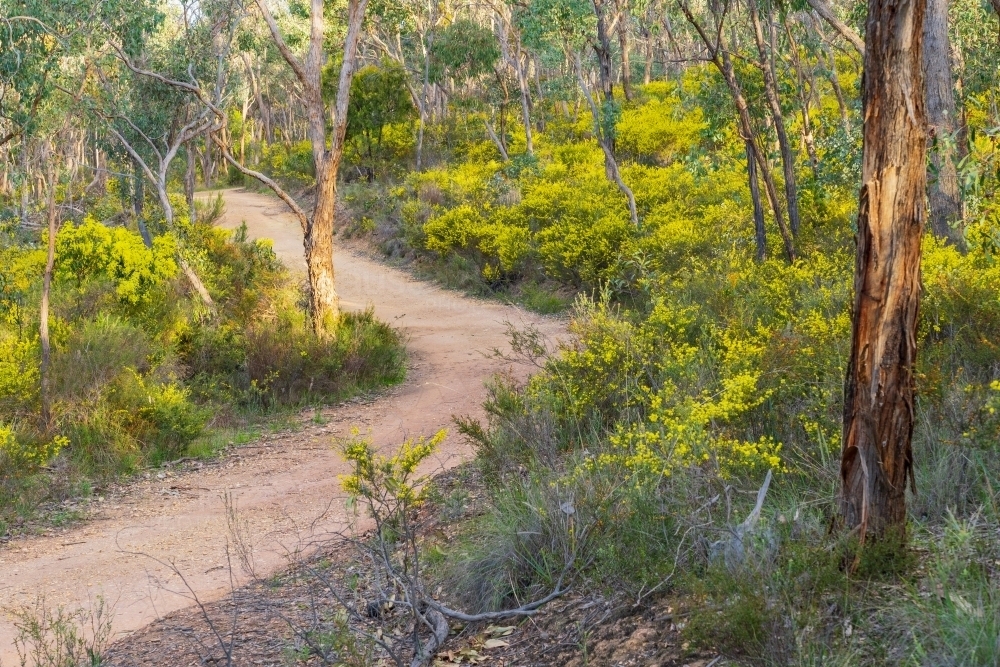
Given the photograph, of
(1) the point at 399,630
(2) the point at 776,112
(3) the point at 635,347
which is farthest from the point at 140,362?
(2) the point at 776,112

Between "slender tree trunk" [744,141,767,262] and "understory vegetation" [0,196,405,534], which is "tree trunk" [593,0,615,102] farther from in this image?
"understory vegetation" [0,196,405,534]

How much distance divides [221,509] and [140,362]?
8.86 ft

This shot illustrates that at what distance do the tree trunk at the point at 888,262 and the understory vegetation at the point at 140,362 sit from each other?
642cm

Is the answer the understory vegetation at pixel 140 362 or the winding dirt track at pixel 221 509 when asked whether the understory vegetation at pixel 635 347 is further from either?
the winding dirt track at pixel 221 509

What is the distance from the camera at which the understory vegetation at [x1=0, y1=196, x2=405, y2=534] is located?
8.40 meters

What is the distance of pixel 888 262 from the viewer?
323 centimetres

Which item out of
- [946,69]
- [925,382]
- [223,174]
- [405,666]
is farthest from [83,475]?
[223,174]

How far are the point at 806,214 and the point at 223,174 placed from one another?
28.0m

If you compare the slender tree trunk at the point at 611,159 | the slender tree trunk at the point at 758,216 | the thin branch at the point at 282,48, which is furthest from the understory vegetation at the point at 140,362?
the slender tree trunk at the point at 611,159

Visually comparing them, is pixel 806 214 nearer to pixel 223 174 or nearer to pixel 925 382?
pixel 925 382

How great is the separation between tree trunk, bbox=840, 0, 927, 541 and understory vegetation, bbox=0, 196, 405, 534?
21.1 feet

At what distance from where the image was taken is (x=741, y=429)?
512 cm

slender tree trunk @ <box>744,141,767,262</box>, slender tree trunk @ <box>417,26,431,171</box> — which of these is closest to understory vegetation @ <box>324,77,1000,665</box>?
slender tree trunk @ <box>744,141,767,262</box>

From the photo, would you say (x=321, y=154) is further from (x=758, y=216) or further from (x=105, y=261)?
(x=758, y=216)
